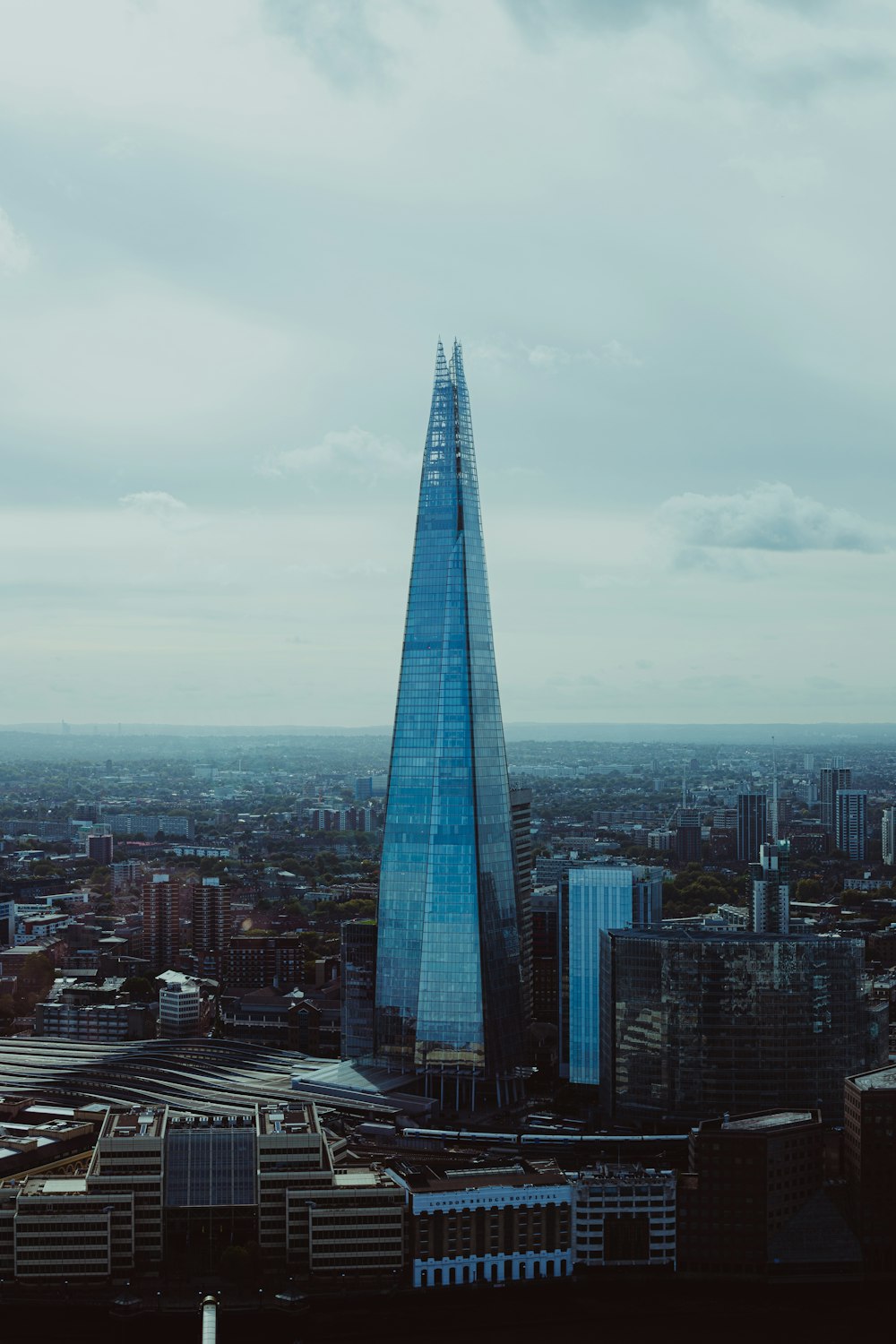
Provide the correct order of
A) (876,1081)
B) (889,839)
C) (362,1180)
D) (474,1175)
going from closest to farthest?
(362,1180) → (474,1175) → (876,1081) → (889,839)

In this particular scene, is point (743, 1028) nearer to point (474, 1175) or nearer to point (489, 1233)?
point (474, 1175)

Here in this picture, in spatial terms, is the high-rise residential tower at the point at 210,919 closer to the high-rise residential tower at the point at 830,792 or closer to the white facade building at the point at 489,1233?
the white facade building at the point at 489,1233

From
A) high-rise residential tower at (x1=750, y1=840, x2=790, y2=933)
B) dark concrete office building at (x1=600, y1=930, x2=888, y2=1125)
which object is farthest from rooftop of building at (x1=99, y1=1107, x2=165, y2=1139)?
high-rise residential tower at (x1=750, y1=840, x2=790, y2=933)

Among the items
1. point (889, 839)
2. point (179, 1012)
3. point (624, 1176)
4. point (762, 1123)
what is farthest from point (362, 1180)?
point (889, 839)

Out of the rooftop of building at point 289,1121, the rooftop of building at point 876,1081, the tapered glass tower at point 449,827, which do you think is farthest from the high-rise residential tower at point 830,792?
the rooftop of building at point 289,1121

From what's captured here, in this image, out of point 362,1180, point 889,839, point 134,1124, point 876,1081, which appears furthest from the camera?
point 889,839

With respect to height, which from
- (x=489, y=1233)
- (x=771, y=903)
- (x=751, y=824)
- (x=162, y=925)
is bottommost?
(x=489, y=1233)
